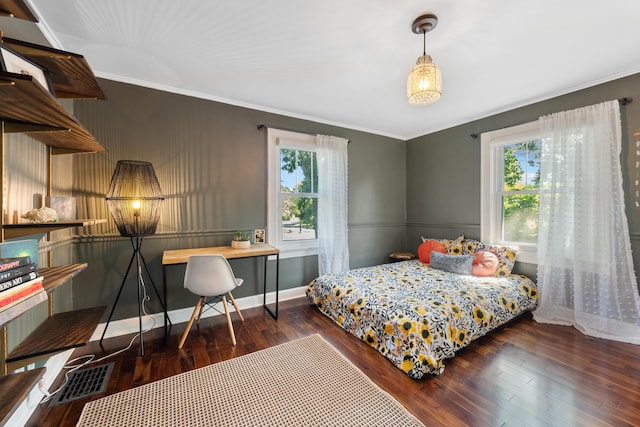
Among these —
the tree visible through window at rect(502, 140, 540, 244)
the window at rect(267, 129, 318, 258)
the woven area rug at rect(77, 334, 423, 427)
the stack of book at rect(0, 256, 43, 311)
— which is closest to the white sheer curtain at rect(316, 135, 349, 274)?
the window at rect(267, 129, 318, 258)

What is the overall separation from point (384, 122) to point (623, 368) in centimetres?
339

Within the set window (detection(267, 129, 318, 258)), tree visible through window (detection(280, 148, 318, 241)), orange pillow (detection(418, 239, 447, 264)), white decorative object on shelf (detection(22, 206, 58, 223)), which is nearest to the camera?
white decorative object on shelf (detection(22, 206, 58, 223))

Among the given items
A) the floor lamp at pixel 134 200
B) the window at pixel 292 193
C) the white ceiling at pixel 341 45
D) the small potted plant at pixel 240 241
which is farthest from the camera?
the window at pixel 292 193

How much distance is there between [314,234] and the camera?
3709 mm

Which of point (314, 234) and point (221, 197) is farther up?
point (221, 197)

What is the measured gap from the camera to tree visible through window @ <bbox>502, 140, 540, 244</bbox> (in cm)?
313

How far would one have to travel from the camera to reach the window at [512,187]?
10.3 feet

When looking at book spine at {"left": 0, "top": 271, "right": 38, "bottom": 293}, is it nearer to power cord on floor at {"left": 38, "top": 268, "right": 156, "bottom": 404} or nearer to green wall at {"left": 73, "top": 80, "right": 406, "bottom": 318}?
power cord on floor at {"left": 38, "top": 268, "right": 156, "bottom": 404}

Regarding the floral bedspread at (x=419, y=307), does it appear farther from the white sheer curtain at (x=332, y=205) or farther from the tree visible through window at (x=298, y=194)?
the tree visible through window at (x=298, y=194)

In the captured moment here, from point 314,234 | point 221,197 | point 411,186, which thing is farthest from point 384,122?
point 221,197

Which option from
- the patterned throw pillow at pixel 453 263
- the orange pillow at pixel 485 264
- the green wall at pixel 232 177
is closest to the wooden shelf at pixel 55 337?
the green wall at pixel 232 177

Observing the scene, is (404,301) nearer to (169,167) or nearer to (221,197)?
(221,197)

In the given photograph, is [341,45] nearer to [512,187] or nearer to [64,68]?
[64,68]

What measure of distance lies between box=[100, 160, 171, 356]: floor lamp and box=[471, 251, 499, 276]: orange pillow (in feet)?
11.4
